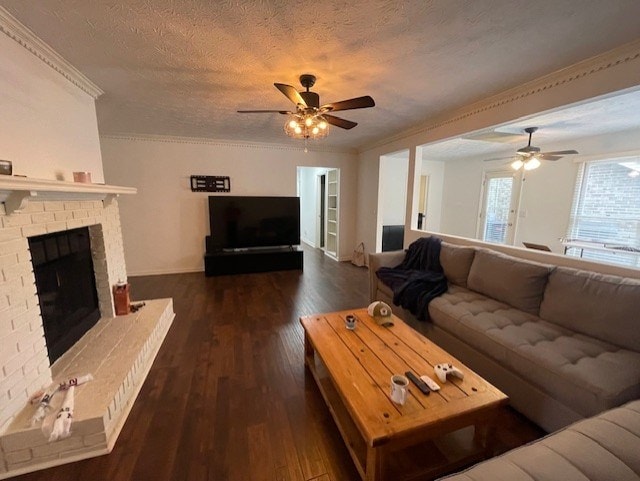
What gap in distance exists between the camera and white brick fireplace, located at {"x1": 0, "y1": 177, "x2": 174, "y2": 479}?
54.0 inches

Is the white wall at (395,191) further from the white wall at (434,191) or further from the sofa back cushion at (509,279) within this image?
the sofa back cushion at (509,279)

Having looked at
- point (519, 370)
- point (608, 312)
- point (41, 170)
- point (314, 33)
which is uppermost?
point (314, 33)

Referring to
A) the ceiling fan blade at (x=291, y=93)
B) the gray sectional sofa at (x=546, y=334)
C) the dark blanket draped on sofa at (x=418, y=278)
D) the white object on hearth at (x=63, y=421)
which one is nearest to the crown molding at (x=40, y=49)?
the ceiling fan blade at (x=291, y=93)

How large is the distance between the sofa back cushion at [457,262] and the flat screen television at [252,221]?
2831 millimetres

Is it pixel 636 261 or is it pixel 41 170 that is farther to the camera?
pixel 636 261

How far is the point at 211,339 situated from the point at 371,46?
9.18 ft

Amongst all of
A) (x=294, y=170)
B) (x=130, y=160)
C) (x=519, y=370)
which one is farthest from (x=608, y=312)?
(x=130, y=160)

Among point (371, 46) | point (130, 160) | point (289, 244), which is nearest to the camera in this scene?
point (371, 46)

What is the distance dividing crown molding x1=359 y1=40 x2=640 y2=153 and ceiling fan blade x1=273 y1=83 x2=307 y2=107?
2005 millimetres

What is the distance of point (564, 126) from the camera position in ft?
12.0

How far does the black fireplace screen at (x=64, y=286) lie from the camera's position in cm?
186

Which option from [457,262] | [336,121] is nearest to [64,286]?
[336,121]

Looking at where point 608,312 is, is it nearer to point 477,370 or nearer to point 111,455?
point 477,370

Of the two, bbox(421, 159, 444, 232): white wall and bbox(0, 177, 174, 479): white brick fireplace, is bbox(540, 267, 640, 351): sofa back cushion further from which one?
bbox(421, 159, 444, 232): white wall
